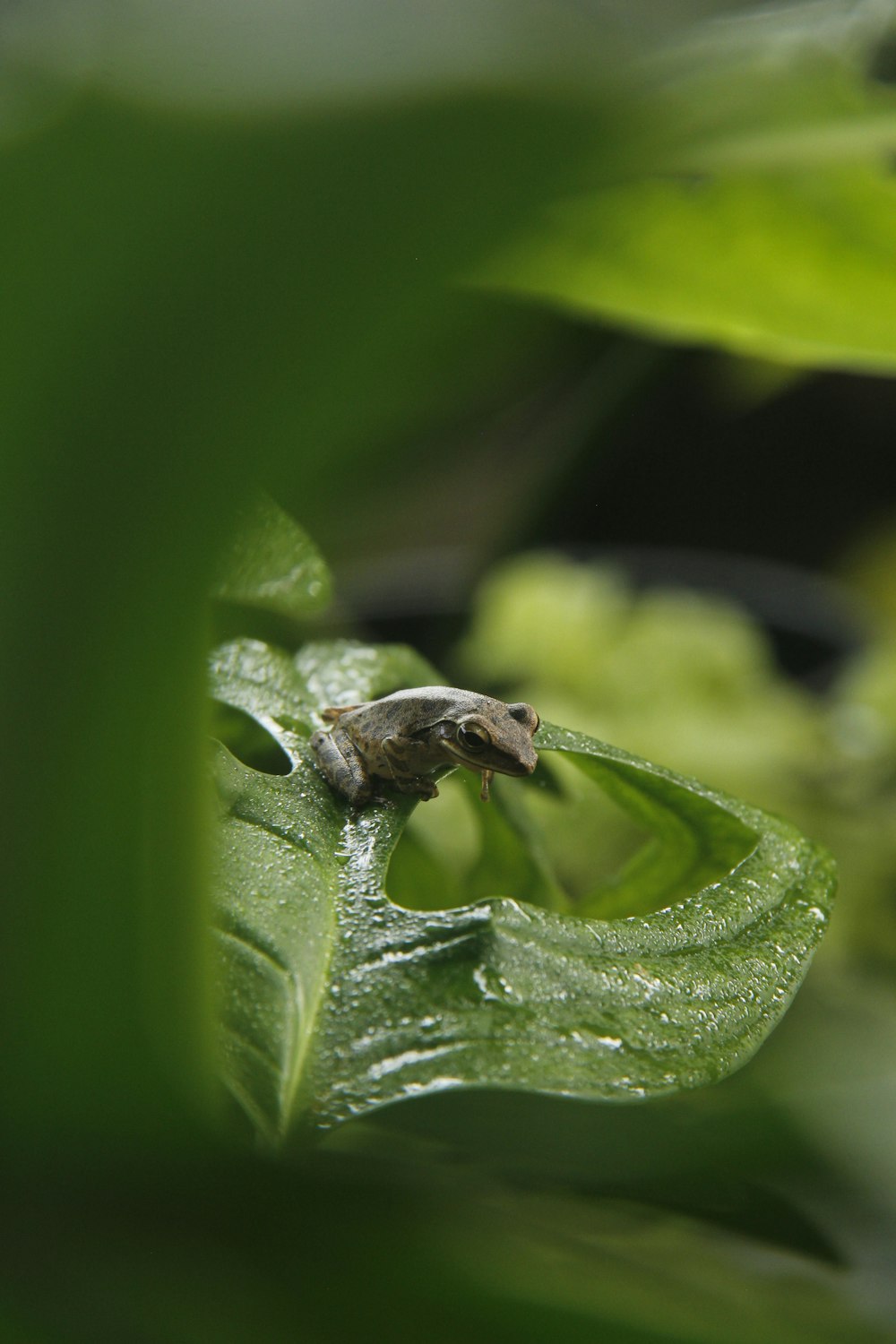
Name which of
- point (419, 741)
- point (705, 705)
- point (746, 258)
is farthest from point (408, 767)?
point (705, 705)

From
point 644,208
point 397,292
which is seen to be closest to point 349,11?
point 397,292

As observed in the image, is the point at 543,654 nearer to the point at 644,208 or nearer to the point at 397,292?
the point at 644,208

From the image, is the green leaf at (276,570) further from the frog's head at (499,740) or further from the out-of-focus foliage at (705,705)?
the out-of-focus foliage at (705,705)

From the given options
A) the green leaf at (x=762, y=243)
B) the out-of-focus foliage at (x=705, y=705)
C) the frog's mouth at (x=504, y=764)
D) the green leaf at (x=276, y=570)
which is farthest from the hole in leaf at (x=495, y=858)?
the out-of-focus foliage at (x=705, y=705)

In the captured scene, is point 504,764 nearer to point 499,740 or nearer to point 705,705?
point 499,740

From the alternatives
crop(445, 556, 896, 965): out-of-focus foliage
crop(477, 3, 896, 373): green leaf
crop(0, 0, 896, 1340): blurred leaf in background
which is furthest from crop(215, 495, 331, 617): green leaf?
crop(445, 556, 896, 965): out-of-focus foliage

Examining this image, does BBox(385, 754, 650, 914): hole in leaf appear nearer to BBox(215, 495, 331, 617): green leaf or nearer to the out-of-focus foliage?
BBox(215, 495, 331, 617): green leaf
